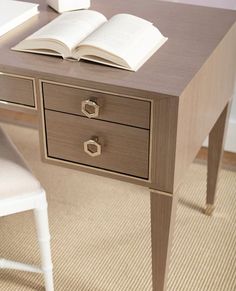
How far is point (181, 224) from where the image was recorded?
1592mm

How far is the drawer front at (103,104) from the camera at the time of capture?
3.35 feet

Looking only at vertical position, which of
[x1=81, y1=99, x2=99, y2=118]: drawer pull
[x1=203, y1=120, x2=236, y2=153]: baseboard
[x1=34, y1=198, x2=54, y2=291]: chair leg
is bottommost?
[x1=203, y1=120, x2=236, y2=153]: baseboard

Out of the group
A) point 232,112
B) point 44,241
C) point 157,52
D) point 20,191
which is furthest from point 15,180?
point 232,112

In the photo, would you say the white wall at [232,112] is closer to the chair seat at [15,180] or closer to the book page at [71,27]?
the book page at [71,27]

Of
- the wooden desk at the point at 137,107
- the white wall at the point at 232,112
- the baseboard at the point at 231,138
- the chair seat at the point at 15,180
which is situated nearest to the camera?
the wooden desk at the point at 137,107

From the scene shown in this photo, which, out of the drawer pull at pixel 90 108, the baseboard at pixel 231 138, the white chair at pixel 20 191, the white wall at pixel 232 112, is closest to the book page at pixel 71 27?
the drawer pull at pixel 90 108

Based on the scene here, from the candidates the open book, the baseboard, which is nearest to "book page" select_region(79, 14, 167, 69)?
the open book

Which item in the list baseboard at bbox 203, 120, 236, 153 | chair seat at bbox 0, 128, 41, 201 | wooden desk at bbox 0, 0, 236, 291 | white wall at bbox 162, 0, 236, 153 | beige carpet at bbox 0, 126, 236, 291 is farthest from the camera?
baseboard at bbox 203, 120, 236, 153

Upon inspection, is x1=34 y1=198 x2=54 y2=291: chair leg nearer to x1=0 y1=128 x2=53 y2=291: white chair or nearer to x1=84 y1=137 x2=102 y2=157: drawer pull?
x1=0 y1=128 x2=53 y2=291: white chair

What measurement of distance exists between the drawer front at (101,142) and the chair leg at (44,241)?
0.15m

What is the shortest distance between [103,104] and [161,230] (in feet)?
0.96

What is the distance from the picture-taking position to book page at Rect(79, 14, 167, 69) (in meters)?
1.06

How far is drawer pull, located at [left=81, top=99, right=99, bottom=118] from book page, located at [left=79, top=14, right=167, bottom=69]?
0.10 metres

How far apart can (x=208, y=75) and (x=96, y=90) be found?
10.0 inches
